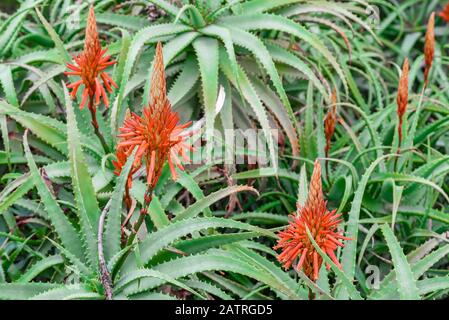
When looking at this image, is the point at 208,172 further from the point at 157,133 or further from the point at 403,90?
the point at 157,133

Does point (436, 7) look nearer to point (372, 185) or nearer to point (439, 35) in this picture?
point (439, 35)

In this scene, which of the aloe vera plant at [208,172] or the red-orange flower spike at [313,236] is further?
the aloe vera plant at [208,172]

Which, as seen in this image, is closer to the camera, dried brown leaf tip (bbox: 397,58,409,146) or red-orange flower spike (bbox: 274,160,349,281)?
red-orange flower spike (bbox: 274,160,349,281)

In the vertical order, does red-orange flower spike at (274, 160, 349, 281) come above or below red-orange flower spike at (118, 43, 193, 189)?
below

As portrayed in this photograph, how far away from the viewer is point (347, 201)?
206cm

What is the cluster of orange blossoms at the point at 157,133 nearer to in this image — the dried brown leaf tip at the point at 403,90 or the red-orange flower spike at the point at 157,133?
the red-orange flower spike at the point at 157,133

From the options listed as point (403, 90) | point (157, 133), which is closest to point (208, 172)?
point (403, 90)

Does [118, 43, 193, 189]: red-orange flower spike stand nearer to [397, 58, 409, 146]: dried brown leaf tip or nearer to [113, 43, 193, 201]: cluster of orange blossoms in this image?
[113, 43, 193, 201]: cluster of orange blossoms

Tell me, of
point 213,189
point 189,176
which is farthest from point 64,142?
point 213,189

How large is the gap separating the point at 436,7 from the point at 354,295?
2.32 meters

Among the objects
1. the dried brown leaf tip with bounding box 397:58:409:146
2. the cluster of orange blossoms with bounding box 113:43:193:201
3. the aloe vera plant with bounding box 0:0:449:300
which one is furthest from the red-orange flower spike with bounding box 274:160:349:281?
the dried brown leaf tip with bounding box 397:58:409:146

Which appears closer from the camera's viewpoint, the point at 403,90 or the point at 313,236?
the point at 313,236

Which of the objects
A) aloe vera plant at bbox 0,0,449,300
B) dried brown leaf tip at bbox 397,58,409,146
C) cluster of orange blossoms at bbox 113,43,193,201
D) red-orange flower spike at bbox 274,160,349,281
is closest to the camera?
cluster of orange blossoms at bbox 113,43,193,201

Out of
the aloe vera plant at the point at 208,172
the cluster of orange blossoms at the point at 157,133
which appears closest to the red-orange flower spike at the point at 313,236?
the aloe vera plant at the point at 208,172
